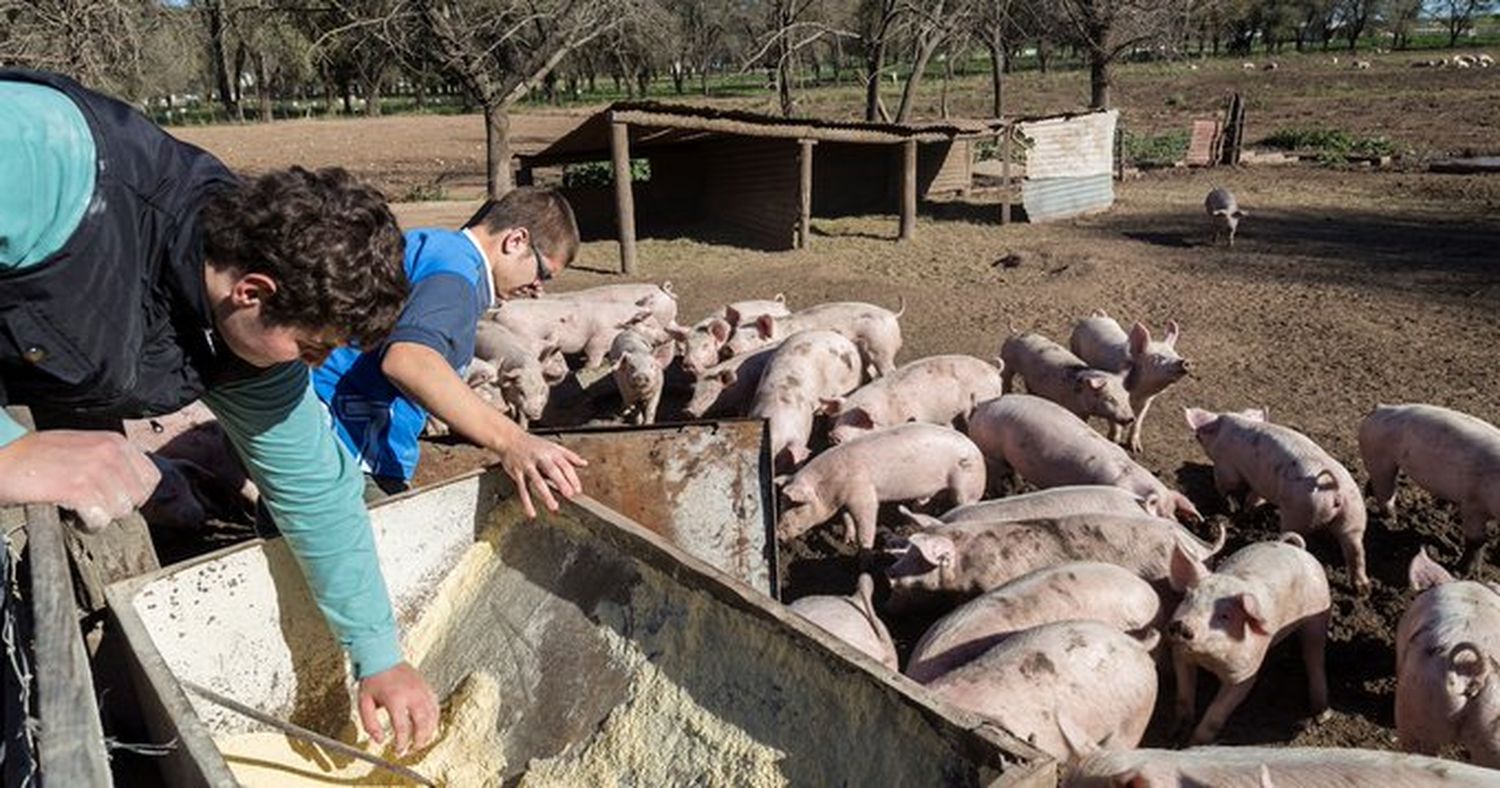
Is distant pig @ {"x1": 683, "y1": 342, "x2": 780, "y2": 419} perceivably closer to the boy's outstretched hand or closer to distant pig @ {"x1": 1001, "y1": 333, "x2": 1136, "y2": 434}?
distant pig @ {"x1": 1001, "y1": 333, "x2": 1136, "y2": 434}

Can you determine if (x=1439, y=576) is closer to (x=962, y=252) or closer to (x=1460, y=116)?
(x=962, y=252)

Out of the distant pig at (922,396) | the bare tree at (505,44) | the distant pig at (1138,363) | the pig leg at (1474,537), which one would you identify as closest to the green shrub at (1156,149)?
the bare tree at (505,44)

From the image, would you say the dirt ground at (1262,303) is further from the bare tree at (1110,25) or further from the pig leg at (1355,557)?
the bare tree at (1110,25)

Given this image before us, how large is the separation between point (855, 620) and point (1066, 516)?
1.32m

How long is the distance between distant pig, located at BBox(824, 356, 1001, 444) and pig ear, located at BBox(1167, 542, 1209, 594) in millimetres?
2333

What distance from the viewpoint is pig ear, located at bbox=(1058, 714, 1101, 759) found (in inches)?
129

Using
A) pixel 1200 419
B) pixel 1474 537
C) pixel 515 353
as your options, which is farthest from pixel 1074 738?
pixel 515 353

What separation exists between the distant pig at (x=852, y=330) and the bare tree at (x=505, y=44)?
577cm

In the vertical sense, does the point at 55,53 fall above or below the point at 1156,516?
above

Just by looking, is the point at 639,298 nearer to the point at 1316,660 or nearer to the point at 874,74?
the point at 1316,660

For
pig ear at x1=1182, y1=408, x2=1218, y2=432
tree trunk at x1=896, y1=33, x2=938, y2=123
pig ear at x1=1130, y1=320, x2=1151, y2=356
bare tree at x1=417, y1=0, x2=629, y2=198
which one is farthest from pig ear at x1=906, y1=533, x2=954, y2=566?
tree trunk at x1=896, y1=33, x2=938, y2=123

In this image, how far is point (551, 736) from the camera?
2893 millimetres

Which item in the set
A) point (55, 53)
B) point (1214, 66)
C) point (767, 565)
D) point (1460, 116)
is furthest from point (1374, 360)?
point (1214, 66)

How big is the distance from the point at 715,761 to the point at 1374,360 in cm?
707
